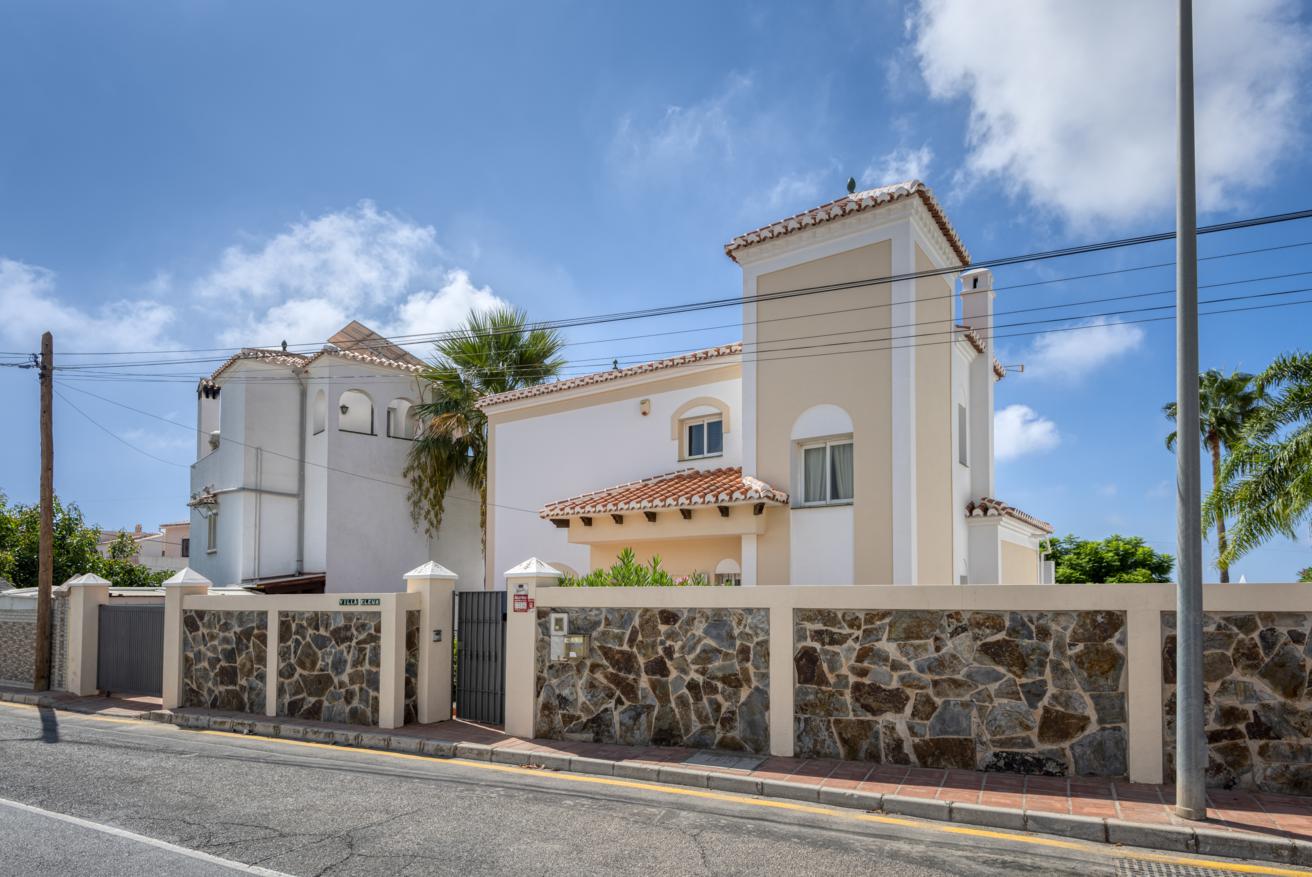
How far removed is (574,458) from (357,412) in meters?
9.94

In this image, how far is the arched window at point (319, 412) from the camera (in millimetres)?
28828

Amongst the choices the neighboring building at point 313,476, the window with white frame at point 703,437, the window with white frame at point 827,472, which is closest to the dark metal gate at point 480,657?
the window with white frame at point 827,472

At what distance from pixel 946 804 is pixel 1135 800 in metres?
1.72

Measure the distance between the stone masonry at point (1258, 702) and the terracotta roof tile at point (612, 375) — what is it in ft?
38.8

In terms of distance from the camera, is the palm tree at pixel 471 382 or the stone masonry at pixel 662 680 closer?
the stone masonry at pixel 662 680

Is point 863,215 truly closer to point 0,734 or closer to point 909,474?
point 909,474

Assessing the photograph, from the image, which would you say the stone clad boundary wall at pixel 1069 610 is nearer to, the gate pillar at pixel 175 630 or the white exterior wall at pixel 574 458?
the white exterior wall at pixel 574 458

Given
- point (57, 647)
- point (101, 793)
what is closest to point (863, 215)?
point (101, 793)

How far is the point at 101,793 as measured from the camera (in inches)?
361

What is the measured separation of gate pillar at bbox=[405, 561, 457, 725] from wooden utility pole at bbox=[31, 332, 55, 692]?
440 inches

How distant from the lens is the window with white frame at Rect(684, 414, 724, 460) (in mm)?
20562

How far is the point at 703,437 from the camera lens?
68.4 ft

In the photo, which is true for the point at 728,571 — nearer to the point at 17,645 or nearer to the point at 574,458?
the point at 574,458

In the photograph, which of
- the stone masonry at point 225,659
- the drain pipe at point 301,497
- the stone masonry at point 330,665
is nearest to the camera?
the stone masonry at point 330,665
